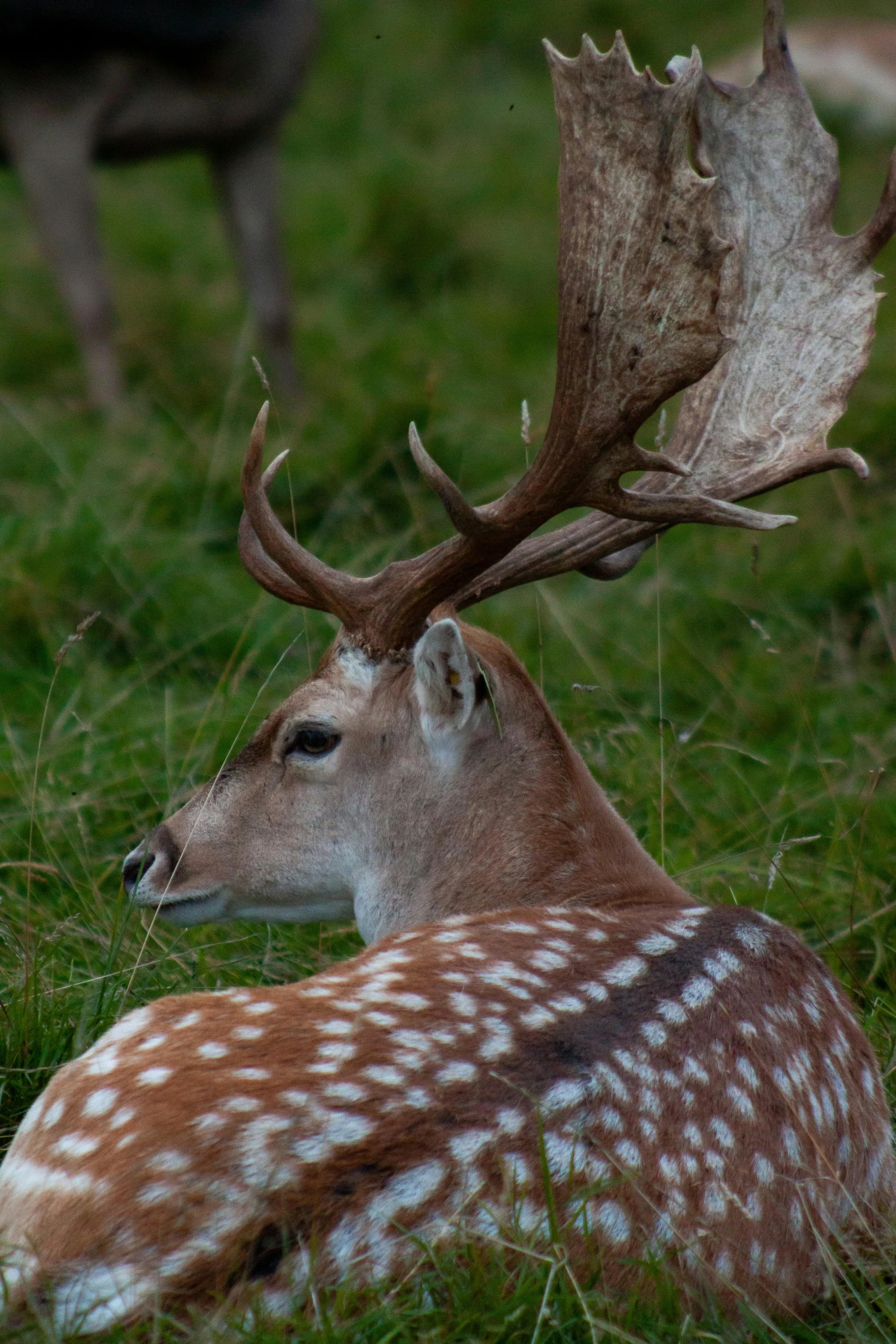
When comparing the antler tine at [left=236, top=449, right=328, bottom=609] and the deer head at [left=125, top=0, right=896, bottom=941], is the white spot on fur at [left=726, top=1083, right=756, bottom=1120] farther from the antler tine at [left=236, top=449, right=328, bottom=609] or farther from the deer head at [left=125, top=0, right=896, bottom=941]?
the antler tine at [left=236, top=449, right=328, bottom=609]

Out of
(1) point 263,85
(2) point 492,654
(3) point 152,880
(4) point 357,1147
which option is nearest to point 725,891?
(2) point 492,654

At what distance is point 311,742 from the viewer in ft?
10.9

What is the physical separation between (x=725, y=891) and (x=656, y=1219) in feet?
5.55

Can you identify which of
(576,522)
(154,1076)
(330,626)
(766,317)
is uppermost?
(766,317)

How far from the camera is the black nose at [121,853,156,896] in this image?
333 cm

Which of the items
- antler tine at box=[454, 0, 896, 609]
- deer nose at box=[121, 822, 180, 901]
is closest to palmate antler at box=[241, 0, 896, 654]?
antler tine at box=[454, 0, 896, 609]

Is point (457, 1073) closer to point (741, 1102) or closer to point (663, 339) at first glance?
point (741, 1102)

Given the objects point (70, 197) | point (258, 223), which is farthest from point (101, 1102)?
point (258, 223)

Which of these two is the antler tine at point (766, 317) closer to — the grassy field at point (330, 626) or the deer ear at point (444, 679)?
the deer ear at point (444, 679)

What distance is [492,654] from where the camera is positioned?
331 cm

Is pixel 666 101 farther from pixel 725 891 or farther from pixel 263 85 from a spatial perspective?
pixel 263 85

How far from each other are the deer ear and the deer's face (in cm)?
2

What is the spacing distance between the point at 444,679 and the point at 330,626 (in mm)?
1829

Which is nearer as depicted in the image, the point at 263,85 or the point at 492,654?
the point at 492,654
